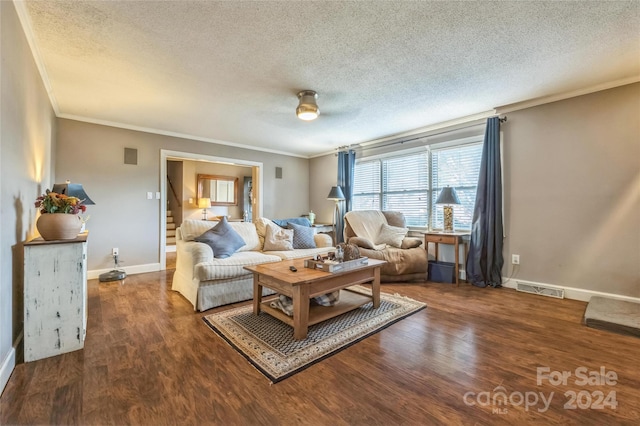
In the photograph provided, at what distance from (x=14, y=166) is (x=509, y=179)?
15.9 feet

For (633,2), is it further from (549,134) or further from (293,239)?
(293,239)

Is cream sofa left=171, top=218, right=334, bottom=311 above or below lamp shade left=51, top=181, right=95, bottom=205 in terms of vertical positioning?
below

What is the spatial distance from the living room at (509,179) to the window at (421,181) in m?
0.31

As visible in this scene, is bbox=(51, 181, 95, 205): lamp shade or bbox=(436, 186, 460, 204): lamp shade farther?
bbox=(436, 186, 460, 204): lamp shade

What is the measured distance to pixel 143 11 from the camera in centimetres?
182

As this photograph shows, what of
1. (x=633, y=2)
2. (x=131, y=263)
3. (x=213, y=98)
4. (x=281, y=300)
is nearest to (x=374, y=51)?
(x=633, y=2)

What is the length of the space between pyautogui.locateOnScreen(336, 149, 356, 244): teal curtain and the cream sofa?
7.13 ft

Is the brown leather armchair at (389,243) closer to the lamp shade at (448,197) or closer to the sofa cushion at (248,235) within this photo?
the lamp shade at (448,197)

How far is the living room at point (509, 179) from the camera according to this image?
1854 mm

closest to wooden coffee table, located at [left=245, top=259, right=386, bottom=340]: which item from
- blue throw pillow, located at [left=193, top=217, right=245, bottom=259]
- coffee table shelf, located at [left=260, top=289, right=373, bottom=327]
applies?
coffee table shelf, located at [left=260, top=289, right=373, bottom=327]

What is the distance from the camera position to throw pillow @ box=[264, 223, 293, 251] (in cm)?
373

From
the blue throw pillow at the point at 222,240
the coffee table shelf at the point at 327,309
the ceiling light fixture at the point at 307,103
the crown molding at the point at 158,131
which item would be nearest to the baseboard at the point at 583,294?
the coffee table shelf at the point at 327,309

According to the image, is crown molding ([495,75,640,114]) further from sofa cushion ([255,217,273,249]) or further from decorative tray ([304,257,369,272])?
sofa cushion ([255,217,273,249])

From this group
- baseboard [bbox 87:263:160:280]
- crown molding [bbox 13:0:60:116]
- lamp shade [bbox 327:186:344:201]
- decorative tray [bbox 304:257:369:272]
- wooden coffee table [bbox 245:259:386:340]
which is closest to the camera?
crown molding [bbox 13:0:60:116]
